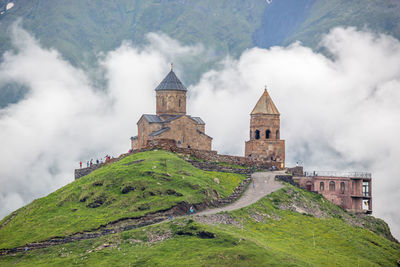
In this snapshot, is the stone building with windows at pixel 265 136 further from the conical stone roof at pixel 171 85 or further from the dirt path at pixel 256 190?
the conical stone roof at pixel 171 85

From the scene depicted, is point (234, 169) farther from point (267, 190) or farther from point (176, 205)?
point (176, 205)

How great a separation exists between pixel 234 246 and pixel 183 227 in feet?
19.0

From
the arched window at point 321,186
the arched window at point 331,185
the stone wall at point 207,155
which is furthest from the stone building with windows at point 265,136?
the arched window at point 331,185

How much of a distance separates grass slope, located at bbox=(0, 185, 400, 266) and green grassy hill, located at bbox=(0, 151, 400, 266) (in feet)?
0.27

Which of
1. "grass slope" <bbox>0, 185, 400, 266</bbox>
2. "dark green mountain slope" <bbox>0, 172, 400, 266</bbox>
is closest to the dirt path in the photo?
"dark green mountain slope" <bbox>0, 172, 400, 266</bbox>

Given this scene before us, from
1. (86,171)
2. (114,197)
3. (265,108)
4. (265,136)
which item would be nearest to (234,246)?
(114,197)

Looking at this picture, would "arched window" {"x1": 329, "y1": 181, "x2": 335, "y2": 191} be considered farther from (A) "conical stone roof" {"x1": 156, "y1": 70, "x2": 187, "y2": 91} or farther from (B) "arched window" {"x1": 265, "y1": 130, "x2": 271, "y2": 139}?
(A) "conical stone roof" {"x1": 156, "y1": 70, "x2": 187, "y2": 91}

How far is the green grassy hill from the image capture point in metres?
64.4

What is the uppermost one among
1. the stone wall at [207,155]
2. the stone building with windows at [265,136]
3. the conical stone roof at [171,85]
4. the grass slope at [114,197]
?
the conical stone roof at [171,85]

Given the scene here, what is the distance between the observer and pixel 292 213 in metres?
80.9

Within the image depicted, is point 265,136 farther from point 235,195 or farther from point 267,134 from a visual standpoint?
point 235,195

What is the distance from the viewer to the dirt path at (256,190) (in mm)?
77812

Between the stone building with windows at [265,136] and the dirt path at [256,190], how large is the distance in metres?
6.91

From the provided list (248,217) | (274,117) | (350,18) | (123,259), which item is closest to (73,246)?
(123,259)
